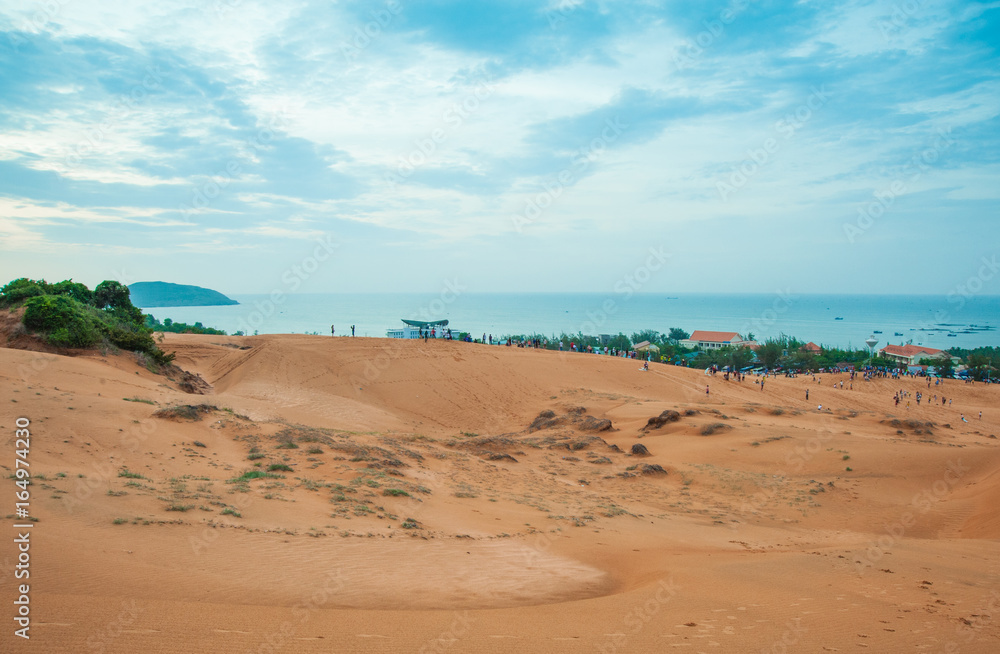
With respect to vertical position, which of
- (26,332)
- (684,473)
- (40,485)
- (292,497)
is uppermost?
(26,332)

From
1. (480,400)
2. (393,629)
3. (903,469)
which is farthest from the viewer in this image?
(480,400)

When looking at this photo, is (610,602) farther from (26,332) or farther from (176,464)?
(26,332)

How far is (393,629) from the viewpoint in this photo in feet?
17.6

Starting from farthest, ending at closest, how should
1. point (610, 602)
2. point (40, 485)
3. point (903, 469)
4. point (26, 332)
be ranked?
point (26, 332)
point (903, 469)
point (40, 485)
point (610, 602)

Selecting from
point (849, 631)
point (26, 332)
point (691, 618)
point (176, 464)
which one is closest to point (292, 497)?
point (176, 464)

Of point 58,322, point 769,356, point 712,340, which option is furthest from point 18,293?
point 712,340

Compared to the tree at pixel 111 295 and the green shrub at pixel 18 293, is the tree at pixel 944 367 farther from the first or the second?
the green shrub at pixel 18 293

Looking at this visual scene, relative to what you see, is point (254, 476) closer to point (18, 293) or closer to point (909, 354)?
point (18, 293)

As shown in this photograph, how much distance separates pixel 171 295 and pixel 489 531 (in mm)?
164027

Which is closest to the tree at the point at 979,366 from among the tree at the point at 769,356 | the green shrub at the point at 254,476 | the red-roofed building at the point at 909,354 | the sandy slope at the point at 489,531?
the red-roofed building at the point at 909,354

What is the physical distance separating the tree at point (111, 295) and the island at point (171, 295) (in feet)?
331

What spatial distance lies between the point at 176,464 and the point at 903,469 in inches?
761

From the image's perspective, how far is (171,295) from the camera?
146000 mm

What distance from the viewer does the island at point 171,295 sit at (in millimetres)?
131500
